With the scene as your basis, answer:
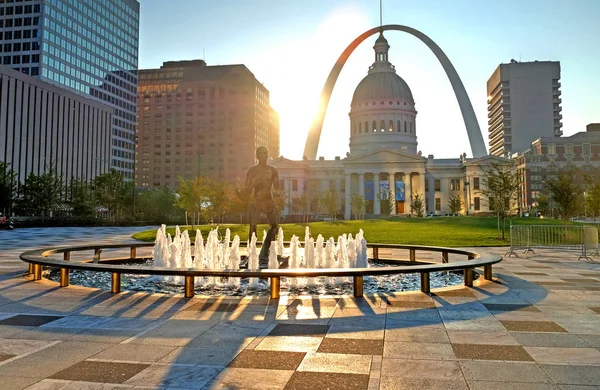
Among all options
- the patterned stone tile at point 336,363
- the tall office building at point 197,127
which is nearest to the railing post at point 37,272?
the patterned stone tile at point 336,363

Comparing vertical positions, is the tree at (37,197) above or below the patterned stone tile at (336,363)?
above

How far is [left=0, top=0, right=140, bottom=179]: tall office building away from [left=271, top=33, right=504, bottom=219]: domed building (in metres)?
52.9

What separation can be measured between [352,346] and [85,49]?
127835mm

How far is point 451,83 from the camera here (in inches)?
4656

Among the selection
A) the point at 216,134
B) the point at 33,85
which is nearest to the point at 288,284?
the point at 33,85

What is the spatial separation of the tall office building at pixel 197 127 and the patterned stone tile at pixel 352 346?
16062 cm

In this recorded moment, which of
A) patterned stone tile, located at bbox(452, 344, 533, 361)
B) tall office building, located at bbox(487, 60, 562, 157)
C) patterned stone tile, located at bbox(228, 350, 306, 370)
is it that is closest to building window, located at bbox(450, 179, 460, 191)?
tall office building, located at bbox(487, 60, 562, 157)

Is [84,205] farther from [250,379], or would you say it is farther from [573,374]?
[573,374]

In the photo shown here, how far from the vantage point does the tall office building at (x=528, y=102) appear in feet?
557

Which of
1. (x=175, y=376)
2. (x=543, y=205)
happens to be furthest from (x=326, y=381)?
(x=543, y=205)

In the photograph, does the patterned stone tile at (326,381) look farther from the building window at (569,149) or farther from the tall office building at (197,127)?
the tall office building at (197,127)

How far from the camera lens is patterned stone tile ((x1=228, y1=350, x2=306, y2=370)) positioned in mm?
5352

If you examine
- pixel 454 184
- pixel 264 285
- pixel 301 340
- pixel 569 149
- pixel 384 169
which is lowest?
pixel 264 285

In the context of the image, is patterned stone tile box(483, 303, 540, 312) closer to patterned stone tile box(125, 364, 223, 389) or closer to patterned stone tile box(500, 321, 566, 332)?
patterned stone tile box(500, 321, 566, 332)
